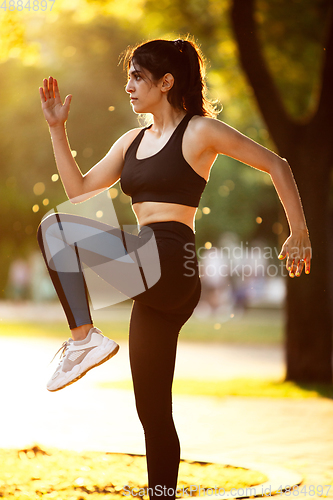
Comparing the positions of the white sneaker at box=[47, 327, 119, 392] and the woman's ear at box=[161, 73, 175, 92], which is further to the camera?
the woman's ear at box=[161, 73, 175, 92]

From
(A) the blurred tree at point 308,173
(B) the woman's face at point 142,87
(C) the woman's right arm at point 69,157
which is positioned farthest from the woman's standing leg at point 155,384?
(A) the blurred tree at point 308,173

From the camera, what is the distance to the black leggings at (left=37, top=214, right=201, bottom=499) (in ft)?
8.48

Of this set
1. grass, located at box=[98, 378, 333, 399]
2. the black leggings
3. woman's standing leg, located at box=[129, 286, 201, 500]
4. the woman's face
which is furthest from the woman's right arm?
grass, located at box=[98, 378, 333, 399]

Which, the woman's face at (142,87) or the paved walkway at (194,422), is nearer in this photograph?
the woman's face at (142,87)

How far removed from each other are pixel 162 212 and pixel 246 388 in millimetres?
6741

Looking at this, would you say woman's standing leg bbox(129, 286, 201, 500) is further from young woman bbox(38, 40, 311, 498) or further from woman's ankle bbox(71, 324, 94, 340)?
woman's ankle bbox(71, 324, 94, 340)

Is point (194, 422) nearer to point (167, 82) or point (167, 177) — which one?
point (167, 177)

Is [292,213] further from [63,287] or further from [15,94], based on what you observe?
[15,94]

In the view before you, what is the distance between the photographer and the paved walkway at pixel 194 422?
200 inches

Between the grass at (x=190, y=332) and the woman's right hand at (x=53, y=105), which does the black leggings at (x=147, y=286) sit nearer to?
the woman's right hand at (x=53, y=105)

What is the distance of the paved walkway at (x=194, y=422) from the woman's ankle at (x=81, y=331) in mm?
684

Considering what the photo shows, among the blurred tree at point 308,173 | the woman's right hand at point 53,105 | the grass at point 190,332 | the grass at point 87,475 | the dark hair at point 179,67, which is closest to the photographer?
the dark hair at point 179,67

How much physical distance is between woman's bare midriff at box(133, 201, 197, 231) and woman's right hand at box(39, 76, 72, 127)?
1.76ft

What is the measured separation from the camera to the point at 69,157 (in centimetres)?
292
